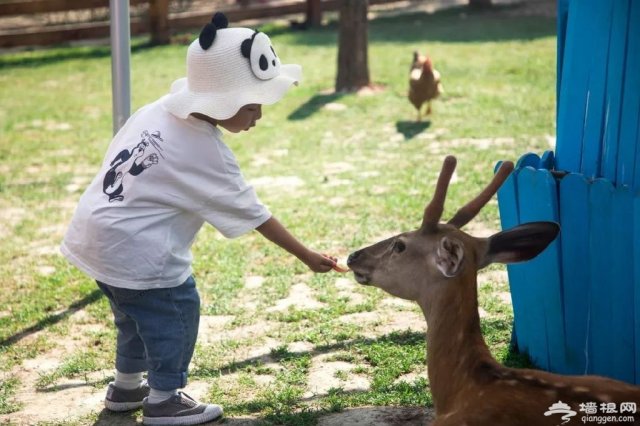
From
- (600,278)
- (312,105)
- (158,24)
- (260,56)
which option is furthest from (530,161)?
(158,24)

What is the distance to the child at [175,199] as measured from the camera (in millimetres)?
3891

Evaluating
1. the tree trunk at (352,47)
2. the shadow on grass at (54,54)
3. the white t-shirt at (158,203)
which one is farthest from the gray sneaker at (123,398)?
the shadow on grass at (54,54)

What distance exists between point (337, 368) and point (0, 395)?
4.87ft

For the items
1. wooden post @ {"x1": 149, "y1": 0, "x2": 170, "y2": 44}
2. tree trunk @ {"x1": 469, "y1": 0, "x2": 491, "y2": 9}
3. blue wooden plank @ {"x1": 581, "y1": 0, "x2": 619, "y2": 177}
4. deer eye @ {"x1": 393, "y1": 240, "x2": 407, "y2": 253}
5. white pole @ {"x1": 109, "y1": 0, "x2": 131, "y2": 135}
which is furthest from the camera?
tree trunk @ {"x1": 469, "y1": 0, "x2": 491, "y2": 9}

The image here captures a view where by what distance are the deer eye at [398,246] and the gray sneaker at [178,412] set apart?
109 centimetres

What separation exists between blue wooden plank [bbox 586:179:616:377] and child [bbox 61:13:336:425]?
3.41 ft

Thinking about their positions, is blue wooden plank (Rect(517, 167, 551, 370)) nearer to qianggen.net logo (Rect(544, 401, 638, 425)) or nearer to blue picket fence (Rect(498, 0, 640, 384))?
blue picket fence (Rect(498, 0, 640, 384))

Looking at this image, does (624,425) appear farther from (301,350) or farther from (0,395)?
(0,395)

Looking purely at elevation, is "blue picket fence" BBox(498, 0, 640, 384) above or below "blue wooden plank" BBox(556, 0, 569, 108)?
below

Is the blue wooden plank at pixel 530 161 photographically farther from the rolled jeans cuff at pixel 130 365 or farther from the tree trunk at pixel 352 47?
the tree trunk at pixel 352 47

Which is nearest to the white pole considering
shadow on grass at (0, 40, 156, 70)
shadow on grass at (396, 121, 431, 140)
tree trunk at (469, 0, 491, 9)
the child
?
the child

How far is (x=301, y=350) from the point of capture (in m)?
4.82

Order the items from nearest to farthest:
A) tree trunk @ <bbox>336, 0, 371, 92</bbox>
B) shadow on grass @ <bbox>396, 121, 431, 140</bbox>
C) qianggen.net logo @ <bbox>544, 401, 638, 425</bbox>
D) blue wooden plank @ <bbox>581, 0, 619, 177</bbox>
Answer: qianggen.net logo @ <bbox>544, 401, 638, 425</bbox>
blue wooden plank @ <bbox>581, 0, 619, 177</bbox>
shadow on grass @ <bbox>396, 121, 431, 140</bbox>
tree trunk @ <bbox>336, 0, 371, 92</bbox>

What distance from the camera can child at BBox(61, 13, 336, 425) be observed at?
389cm
